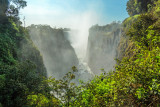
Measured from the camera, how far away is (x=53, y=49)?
51.8m

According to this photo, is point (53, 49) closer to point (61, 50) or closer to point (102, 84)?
point (61, 50)

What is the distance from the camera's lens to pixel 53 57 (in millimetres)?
50812

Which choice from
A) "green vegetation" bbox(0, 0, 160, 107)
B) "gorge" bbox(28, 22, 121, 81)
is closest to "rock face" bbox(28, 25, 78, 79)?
"gorge" bbox(28, 22, 121, 81)

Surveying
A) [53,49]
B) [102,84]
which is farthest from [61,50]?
[102,84]

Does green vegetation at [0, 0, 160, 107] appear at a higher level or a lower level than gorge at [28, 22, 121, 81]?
lower

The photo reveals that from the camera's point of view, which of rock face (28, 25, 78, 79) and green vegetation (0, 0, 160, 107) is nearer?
green vegetation (0, 0, 160, 107)

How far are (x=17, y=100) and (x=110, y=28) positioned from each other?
5652cm

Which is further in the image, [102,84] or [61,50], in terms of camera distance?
[61,50]

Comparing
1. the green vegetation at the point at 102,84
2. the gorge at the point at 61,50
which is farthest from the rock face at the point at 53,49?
the green vegetation at the point at 102,84

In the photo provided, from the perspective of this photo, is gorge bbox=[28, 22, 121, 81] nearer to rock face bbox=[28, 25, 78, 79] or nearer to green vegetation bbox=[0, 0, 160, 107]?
rock face bbox=[28, 25, 78, 79]

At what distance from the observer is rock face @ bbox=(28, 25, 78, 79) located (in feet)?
153

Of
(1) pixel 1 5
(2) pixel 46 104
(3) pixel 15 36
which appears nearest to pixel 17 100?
(2) pixel 46 104

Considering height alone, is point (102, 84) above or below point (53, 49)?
below

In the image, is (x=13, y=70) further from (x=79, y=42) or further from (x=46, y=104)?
(x=79, y=42)
